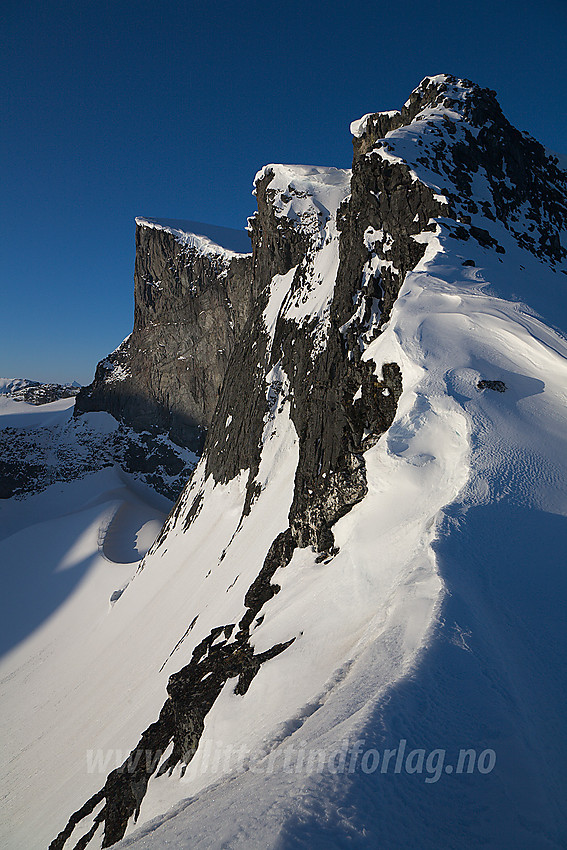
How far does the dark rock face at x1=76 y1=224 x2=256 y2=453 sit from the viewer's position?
61.1 meters

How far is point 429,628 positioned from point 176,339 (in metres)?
66.7

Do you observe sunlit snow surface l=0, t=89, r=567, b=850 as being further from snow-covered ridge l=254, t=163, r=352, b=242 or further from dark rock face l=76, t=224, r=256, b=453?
dark rock face l=76, t=224, r=256, b=453

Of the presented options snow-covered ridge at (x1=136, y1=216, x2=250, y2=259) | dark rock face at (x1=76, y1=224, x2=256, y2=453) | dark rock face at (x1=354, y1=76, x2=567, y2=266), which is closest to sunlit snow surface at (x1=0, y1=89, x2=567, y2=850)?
dark rock face at (x1=354, y1=76, x2=567, y2=266)

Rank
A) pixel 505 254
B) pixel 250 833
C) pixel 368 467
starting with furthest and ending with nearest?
pixel 505 254
pixel 368 467
pixel 250 833

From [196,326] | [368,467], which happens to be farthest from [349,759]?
[196,326]

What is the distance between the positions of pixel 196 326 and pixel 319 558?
196ft

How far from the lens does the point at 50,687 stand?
25797 millimetres

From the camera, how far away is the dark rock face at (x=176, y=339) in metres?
61.1

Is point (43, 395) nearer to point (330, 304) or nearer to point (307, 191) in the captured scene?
point (307, 191)

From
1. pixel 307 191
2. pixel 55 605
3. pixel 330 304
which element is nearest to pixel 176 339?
pixel 307 191

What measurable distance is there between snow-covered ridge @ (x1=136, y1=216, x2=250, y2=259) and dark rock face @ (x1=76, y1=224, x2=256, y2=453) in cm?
44

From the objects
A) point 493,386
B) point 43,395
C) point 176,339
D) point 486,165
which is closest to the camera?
point 493,386

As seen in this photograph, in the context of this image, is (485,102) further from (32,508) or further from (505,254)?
(32,508)

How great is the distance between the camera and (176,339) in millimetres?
66438
